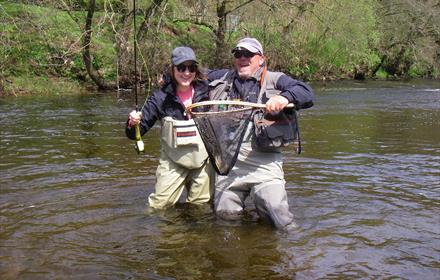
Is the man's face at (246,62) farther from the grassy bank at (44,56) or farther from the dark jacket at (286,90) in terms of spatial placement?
the grassy bank at (44,56)

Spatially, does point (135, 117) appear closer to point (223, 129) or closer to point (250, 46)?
point (223, 129)

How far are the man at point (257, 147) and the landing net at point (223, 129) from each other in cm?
12

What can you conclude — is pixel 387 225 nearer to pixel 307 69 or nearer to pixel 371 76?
pixel 307 69

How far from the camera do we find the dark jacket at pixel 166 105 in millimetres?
5852

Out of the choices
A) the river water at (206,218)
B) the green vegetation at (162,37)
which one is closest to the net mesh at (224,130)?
the river water at (206,218)

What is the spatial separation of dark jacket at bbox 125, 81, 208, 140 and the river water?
3.77 feet

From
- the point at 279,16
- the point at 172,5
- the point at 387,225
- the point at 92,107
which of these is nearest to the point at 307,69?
the point at 279,16

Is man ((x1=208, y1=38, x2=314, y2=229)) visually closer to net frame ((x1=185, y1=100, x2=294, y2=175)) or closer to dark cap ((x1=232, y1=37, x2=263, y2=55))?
dark cap ((x1=232, y1=37, x2=263, y2=55))

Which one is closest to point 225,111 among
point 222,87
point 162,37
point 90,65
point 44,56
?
point 222,87

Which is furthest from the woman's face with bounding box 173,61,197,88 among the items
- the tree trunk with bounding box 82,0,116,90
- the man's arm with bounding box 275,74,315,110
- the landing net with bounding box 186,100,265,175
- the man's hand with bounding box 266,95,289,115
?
the tree trunk with bounding box 82,0,116,90

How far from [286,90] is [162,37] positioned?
18915 mm

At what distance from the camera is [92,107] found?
58.0 ft

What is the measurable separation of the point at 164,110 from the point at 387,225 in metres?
2.81

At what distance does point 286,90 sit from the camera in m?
5.17
